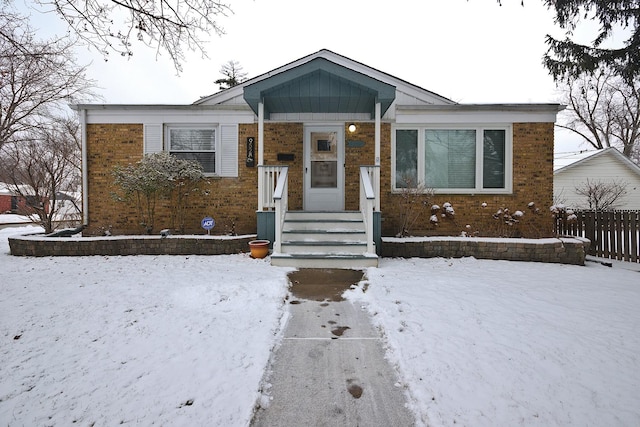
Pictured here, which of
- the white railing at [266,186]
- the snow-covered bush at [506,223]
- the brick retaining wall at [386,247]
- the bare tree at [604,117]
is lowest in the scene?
the brick retaining wall at [386,247]

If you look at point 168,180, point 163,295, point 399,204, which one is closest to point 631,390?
point 163,295

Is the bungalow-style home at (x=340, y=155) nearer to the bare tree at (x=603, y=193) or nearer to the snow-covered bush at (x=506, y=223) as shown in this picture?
the snow-covered bush at (x=506, y=223)

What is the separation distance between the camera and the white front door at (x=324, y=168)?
320 inches

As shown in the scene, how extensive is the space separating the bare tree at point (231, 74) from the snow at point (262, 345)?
2333 cm

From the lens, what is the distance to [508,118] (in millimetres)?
7879

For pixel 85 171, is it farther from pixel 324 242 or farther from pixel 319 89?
pixel 324 242

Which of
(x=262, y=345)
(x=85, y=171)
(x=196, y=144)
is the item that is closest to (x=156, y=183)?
(x=196, y=144)

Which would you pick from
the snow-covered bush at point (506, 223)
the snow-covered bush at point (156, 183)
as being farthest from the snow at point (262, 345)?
the snow-covered bush at point (506, 223)

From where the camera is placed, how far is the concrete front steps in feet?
18.4

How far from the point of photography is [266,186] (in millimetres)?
6871

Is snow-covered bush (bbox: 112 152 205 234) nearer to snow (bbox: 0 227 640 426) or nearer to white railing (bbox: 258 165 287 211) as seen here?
white railing (bbox: 258 165 287 211)

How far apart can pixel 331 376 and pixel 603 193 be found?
17492 millimetres

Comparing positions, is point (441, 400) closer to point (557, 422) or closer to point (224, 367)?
point (557, 422)

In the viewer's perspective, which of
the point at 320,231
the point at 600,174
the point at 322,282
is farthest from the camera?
the point at 600,174
